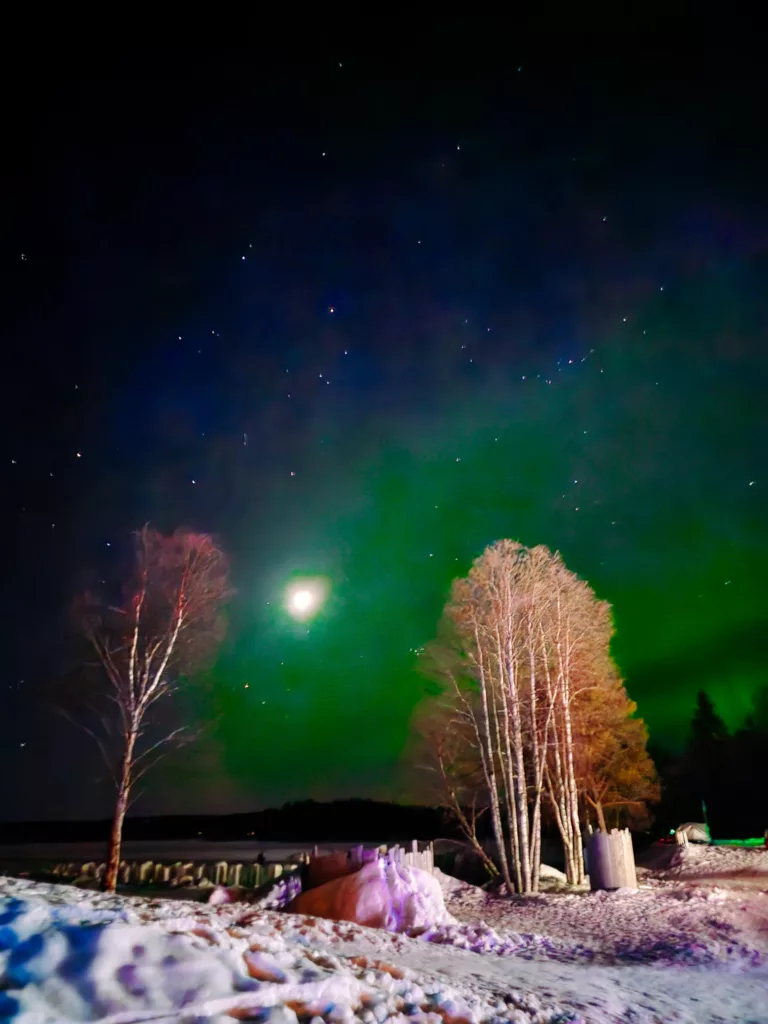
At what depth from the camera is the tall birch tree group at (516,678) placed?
16.0 metres

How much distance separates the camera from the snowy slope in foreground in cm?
319

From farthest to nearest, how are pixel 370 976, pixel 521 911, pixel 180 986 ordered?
pixel 521 911
pixel 370 976
pixel 180 986

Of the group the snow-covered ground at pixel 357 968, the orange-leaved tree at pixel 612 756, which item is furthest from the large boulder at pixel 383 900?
the orange-leaved tree at pixel 612 756

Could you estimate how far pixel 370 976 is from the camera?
4633mm

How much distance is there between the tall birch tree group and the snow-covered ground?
491 cm

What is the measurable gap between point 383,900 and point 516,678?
912 cm

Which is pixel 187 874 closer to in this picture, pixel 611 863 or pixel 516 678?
pixel 516 678

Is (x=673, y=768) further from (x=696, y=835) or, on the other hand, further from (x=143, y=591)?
(x=143, y=591)

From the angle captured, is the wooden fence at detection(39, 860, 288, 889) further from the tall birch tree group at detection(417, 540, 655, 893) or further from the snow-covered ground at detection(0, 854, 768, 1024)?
the snow-covered ground at detection(0, 854, 768, 1024)

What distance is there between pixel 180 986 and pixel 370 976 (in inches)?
72.4

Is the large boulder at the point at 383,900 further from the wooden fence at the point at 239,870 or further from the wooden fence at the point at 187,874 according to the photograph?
the wooden fence at the point at 187,874

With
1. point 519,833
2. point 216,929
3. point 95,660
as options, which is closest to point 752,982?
point 216,929

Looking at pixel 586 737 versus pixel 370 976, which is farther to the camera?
pixel 586 737

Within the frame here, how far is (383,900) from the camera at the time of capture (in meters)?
10.8
